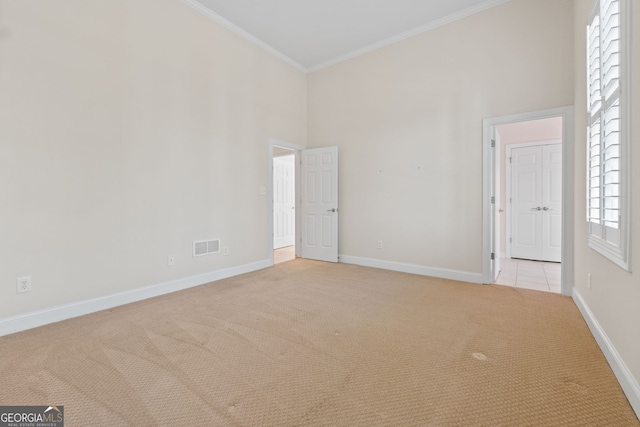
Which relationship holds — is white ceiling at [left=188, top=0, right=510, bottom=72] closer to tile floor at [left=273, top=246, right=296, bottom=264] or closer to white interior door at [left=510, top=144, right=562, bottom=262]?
white interior door at [left=510, top=144, right=562, bottom=262]

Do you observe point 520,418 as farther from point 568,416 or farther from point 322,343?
point 322,343

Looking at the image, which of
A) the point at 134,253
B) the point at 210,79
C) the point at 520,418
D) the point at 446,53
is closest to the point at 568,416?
the point at 520,418

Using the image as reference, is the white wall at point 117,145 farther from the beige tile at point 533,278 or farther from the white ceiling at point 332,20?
the beige tile at point 533,278

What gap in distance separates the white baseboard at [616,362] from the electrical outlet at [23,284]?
4208 millimetres

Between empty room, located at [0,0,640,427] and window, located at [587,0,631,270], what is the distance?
3 cm

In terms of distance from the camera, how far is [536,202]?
543 cm

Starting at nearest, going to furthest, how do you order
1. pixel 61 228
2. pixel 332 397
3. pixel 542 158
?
pixel 332 397 < pixel 61 228 < pixel 542 158

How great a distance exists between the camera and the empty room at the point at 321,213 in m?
1.63

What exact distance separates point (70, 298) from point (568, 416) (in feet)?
12.4

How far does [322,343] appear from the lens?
2170mm

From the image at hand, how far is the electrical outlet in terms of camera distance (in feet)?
7.99

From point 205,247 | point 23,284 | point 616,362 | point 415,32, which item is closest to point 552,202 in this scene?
point 415,32

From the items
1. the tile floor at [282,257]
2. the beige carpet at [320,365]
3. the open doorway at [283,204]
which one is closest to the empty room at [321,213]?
the beige carpet at [320,365]

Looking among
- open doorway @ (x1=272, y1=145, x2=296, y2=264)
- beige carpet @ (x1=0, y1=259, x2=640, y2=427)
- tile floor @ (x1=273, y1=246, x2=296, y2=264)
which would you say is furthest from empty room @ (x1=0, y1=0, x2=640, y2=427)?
open doorway @ (x1=272, y1=145, x2=296, y2=264)
